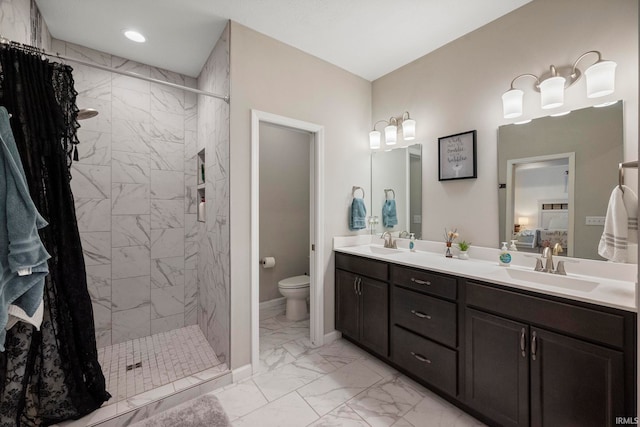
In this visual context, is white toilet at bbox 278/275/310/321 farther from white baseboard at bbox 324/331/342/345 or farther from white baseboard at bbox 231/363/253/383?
white baseboard at bbox 231/363/253/383

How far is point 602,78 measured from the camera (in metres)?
1.51

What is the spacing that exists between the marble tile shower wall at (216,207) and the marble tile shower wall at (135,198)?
0.29 m

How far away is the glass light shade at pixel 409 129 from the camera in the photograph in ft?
8.27

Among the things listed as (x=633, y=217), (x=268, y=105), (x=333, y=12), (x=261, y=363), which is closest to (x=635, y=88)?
(x=633, y=217)

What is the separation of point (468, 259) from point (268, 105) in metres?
2.03

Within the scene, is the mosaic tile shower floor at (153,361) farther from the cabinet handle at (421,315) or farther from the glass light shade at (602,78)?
the glass light shade at (602,78)

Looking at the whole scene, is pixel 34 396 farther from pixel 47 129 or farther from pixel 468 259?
pixel 468 259

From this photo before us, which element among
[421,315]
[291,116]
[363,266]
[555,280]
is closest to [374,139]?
[291,116]

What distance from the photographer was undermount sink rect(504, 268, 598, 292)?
149cm

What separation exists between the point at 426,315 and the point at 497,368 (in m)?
0.47

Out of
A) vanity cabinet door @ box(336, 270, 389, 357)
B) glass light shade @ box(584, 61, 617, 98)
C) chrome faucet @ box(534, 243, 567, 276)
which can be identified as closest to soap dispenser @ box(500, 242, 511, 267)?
chrome faucet @ box(534, 243, 567, 276)

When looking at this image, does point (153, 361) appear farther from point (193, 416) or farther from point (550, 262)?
point (550, 262)

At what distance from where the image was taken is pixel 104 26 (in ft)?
6.89

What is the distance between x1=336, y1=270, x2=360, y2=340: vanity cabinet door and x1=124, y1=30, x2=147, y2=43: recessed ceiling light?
2.65m
